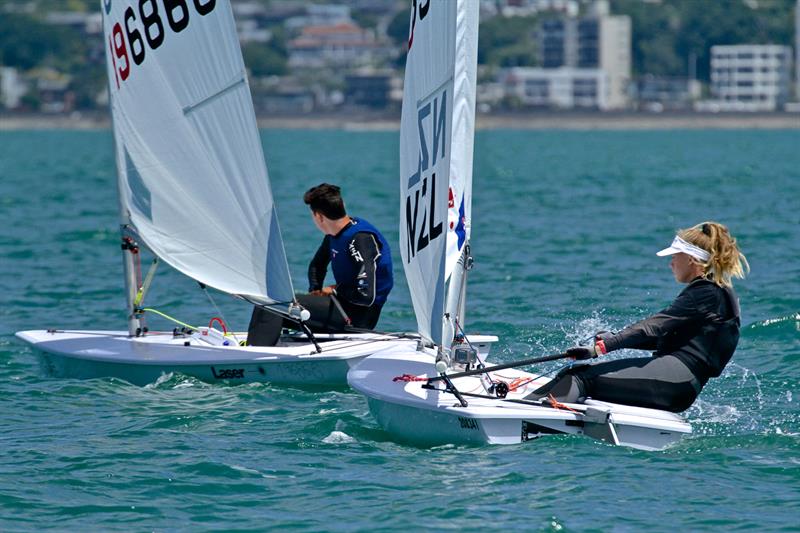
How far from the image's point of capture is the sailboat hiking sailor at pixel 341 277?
32.4 ft

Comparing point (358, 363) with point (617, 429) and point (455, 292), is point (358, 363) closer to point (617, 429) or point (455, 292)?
point (455, 292)

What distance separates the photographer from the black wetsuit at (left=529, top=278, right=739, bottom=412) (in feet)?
24.9

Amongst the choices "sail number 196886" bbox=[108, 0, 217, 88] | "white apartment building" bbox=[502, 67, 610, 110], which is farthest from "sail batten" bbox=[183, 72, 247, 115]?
"white apartment building" bbox=[502, 67, 610, 110]

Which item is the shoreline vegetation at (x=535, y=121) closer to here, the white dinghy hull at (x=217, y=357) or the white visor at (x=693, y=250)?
the white dinghy hull at (x=217, y=357)

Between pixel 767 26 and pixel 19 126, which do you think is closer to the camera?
pixel 19 126

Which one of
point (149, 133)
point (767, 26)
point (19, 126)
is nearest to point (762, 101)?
point (767, 26)

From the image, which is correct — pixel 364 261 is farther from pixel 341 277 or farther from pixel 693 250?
pixel 693 250

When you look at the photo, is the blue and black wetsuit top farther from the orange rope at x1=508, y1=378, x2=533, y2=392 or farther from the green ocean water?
the orange rope at x1=508, y1=378, x2=533, y2=392

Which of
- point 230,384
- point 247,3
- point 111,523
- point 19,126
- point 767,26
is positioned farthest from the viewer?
point 247,3

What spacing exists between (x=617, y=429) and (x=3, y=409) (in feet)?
12.5

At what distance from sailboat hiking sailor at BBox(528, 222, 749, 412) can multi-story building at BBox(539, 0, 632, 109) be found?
140m

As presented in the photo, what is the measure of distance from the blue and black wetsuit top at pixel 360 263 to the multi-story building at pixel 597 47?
452 feet

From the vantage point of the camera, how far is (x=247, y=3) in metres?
196

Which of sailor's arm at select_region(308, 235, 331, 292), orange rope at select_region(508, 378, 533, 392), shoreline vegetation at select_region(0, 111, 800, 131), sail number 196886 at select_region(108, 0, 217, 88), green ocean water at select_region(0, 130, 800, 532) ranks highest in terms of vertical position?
sail number 196886 at select_region(108, 0, 217, 88)
